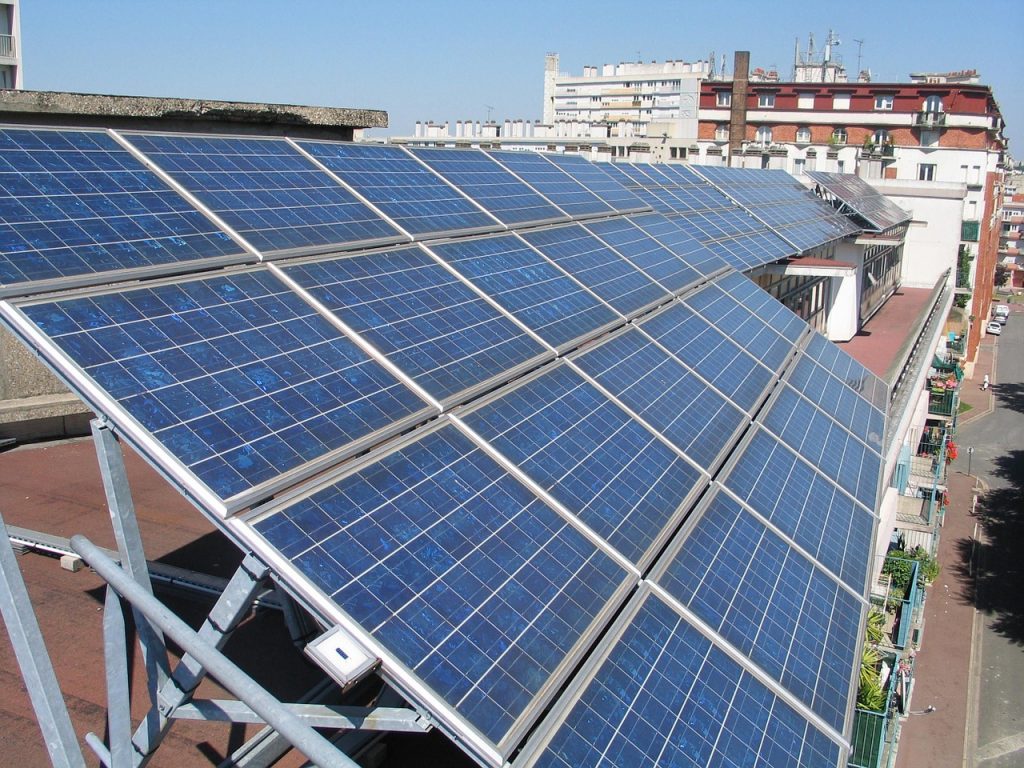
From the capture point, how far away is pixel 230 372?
5.97m

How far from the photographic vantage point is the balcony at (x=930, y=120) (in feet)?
247

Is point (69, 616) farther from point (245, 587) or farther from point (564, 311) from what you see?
point (564, 311)

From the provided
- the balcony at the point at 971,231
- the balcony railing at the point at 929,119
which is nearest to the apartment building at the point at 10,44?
the balcony at the point at 971,231

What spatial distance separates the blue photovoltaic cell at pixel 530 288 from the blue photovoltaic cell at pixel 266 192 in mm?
1007

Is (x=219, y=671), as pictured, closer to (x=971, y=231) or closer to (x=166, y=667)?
(x=166, y=667)

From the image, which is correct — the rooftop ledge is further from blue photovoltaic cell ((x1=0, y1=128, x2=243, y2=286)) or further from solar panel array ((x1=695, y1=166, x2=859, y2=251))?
solar panel array ((x1=695, y1=166, x2=859, y2=251))

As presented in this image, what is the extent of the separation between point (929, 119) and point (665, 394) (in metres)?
78.9

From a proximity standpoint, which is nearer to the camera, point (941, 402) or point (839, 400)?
point (839, 400)

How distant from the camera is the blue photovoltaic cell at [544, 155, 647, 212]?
1812cm

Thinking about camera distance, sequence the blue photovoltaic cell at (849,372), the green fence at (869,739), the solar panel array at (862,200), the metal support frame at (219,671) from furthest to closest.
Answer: the solar panel array at (862,200)
the blue photovoltaic cell at (849,372)
the green fence at (869,739)
the metal support frame at (219,671)

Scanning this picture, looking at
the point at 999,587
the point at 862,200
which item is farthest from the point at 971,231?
the point at 999,587

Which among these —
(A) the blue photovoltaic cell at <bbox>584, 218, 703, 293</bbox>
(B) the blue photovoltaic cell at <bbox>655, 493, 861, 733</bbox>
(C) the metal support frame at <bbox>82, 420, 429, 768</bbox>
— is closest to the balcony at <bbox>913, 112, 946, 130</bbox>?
(A) the blue photovoltaic cell at <bbox>584, 218, 703, 293</bbox>

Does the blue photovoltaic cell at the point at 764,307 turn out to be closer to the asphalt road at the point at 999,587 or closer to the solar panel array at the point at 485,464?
the solar panel array at the point at 485,464

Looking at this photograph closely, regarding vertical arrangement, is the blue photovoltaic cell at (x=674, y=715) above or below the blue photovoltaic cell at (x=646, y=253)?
below
